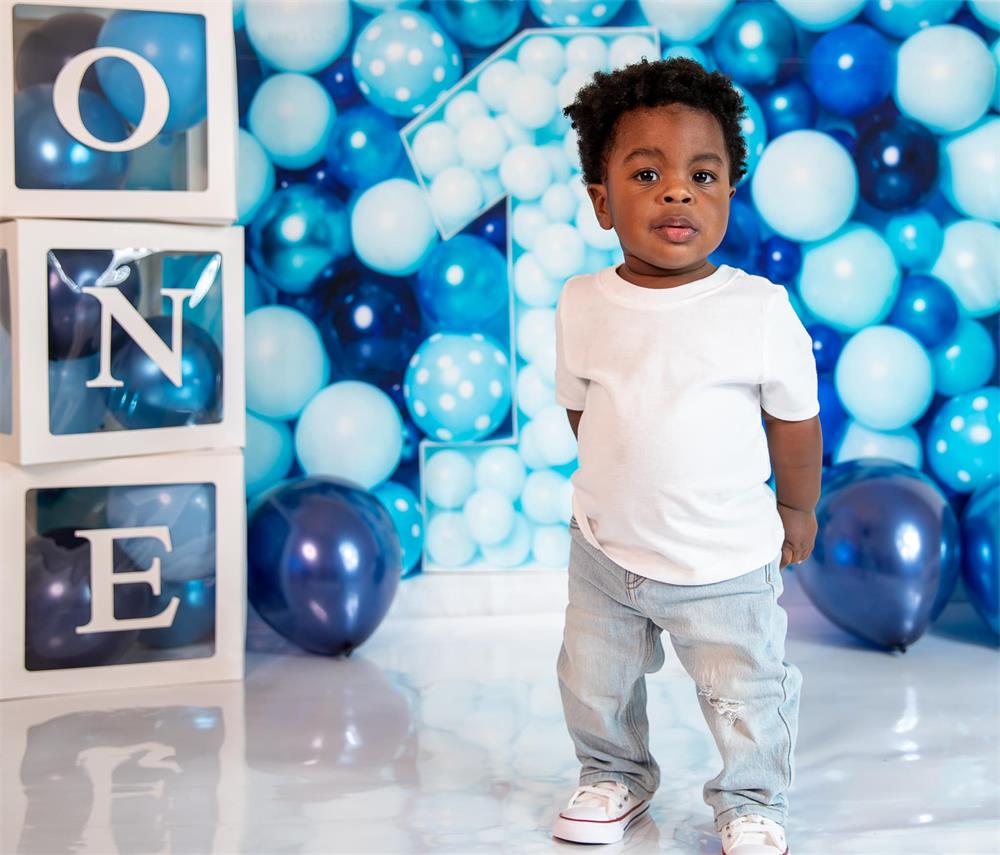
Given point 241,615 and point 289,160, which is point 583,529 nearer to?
point 241,615

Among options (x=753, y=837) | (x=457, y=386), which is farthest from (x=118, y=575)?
(x=753, y=837)

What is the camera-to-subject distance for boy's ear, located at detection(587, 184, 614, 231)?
4.21 ft

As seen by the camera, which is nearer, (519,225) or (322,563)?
(322,563)

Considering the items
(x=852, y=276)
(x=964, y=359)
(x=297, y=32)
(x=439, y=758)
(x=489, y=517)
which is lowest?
(x=439, y=758)

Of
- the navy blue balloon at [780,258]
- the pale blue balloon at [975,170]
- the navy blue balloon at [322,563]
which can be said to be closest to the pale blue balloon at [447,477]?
the navy blue balloon at [322,563]

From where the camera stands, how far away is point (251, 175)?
2.12m

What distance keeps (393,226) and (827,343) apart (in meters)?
0.87

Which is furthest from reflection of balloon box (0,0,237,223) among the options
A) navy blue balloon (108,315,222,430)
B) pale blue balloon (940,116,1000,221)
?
pale blue balloon (940,116,1000,221)

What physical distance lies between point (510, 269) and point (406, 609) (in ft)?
2.26

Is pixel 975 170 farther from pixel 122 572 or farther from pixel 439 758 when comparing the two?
pixel 122 572

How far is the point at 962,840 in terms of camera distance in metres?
1.28

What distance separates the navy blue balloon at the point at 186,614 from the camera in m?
1.83

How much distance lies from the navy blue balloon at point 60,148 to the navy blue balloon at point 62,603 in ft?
1.78

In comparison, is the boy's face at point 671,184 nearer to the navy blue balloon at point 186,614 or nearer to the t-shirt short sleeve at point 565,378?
the t-shirt short sleeve at point 565,378
